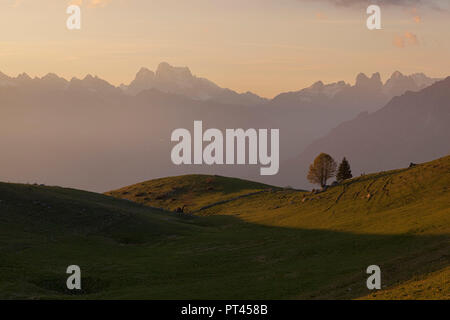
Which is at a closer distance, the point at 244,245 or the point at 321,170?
the point at 244,245

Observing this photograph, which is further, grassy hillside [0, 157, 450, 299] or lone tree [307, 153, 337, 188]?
lone tree [307, 153, 337, 188]

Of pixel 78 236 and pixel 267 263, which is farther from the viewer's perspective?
pixel 78 236

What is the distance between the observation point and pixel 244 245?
74438 millimetres

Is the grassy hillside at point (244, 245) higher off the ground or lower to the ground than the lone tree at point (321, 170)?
lower

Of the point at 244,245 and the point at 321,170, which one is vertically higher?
the point at 321,170

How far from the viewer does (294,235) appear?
7788 centimetres

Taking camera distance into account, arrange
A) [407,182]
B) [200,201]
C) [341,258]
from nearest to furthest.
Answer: [341,258] → [407,182] → [200,201]

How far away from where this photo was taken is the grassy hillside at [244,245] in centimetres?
4472

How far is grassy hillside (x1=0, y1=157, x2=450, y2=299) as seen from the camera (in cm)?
4472
